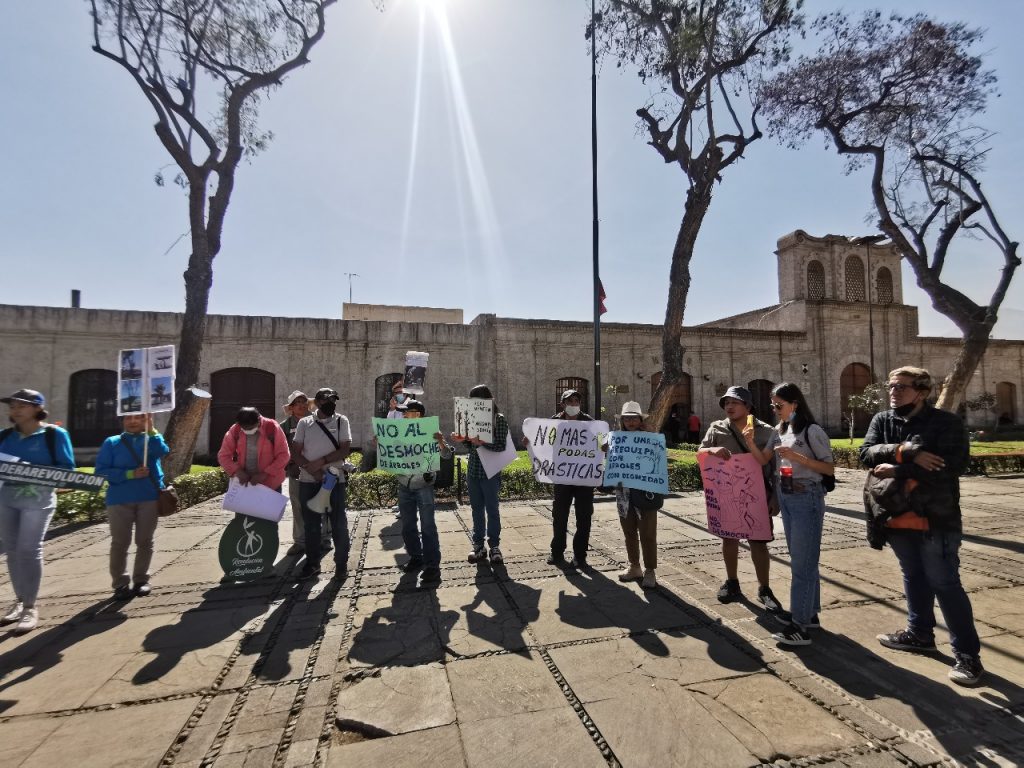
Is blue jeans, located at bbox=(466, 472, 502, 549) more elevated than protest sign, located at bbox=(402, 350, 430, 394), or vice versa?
protest sign, located at bbox=(402, 350, 430, 394)

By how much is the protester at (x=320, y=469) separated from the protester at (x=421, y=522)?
0.60 meters

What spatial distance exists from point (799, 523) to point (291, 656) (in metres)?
3.60

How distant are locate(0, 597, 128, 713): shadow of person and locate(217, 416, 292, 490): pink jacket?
1.39 meters

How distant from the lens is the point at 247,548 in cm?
469

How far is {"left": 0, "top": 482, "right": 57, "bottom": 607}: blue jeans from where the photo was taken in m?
3.80

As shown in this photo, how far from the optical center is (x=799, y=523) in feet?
11.3

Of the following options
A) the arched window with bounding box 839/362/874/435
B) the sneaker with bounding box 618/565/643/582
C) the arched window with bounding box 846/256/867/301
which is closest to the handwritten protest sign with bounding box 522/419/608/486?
the sneaker with bounding box 618/565/643/582

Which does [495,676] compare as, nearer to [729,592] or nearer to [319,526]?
[729,592]

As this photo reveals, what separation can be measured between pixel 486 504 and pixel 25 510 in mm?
3855

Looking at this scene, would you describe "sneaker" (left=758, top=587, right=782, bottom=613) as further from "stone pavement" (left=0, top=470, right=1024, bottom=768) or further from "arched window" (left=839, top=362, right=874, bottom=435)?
"arched window" (left=839, top=362, right=874, bottom=435)

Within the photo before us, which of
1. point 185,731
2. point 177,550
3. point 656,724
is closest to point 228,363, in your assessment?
point 177,550

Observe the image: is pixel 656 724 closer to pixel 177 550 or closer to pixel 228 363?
pixel 177 550

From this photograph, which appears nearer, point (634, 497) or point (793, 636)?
point (793, 636)

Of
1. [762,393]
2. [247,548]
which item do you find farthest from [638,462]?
[762,393]
